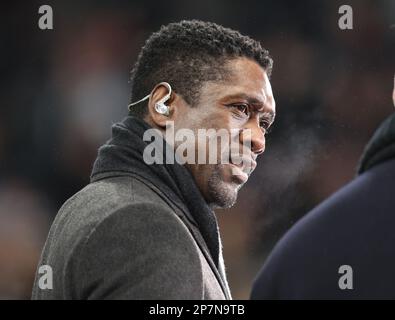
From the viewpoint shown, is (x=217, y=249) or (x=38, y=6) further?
(x=38, y=6)

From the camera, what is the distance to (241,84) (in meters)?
1.25

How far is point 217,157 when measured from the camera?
48.1 inches

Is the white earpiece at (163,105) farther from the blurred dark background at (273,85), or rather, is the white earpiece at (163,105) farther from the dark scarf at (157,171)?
the blurred dark background at (273,85)

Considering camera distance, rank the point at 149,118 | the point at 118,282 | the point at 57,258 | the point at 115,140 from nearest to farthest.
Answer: the point at 118,282, the point at 57,258, the point at 115,140, the point at 149,118

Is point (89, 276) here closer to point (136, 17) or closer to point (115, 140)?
point (115, 140)

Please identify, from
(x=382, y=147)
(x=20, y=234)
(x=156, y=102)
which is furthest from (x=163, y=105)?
(x=20, y=234)

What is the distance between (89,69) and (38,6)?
A: 288 millimetres

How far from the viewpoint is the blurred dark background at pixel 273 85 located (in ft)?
7.33

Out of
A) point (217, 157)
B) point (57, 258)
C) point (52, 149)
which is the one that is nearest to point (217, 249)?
point (217, 157)

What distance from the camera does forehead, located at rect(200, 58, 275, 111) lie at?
1241 mm

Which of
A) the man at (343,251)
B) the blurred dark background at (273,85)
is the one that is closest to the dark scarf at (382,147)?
the man at (343,251)

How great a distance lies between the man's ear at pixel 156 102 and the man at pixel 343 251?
1.90 ft

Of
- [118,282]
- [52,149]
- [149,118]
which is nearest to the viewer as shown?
[118,282]
